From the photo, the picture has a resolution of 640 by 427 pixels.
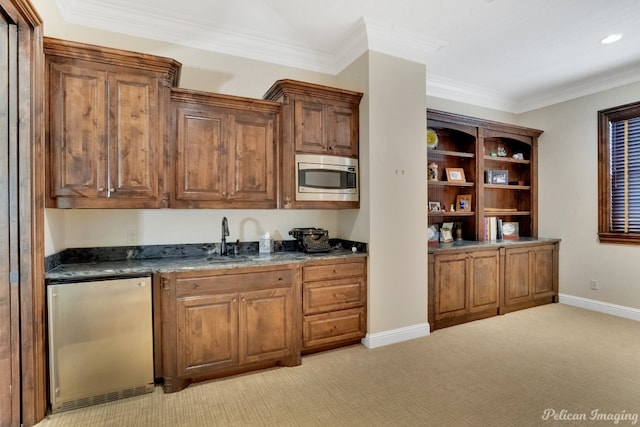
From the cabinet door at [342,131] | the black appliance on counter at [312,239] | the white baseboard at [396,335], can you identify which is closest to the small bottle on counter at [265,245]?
the black appliance on counter at [312,239]

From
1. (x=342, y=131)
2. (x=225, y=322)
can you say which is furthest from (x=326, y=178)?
(x=225, y=322)

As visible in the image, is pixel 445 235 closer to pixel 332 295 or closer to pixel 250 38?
pixel 332 295

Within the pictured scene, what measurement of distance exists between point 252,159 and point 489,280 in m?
3.19

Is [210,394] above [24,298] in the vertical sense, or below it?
below

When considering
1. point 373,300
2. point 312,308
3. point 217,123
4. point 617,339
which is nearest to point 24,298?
point 217,123

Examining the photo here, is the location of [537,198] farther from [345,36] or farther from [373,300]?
[345,36]

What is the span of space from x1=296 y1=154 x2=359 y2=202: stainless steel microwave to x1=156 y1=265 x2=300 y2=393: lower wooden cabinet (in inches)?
30.5

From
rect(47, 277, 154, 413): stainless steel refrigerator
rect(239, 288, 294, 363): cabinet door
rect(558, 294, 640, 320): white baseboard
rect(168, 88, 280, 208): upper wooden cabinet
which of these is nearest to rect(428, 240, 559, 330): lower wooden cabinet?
rect(558, 294, 640, 320): white baseboard

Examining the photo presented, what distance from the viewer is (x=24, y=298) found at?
199 cm

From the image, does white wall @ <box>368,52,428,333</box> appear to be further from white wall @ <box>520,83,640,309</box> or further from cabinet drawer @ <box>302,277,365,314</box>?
white wall @ <box>520,83,640,309</box>

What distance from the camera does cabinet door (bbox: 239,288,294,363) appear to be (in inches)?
102

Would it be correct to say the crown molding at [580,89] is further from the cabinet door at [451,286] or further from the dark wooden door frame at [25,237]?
the dark wooden door frame at [25,237]

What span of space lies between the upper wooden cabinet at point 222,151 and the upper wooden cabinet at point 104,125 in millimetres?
178

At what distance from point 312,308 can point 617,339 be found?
124 inches
